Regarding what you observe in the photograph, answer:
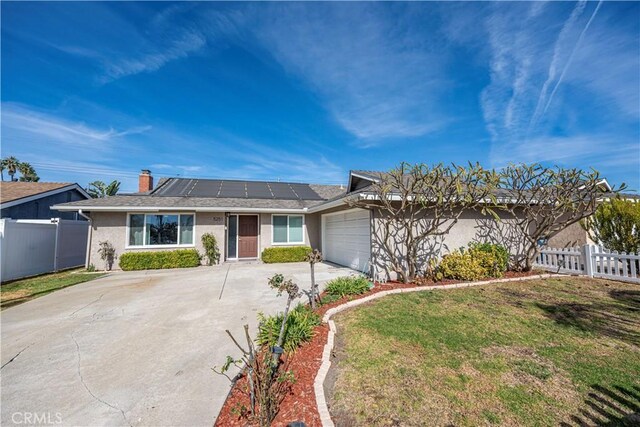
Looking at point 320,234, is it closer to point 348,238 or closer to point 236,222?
point 348,238

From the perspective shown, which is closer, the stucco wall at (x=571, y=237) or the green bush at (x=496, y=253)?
the green bush at (x=496, y=253)

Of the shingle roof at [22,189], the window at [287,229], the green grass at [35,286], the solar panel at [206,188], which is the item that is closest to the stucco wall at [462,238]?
the window at [287,229]

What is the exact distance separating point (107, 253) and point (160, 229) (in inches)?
87.9

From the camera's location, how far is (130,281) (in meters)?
9.53

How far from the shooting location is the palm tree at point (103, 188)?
1077 inches

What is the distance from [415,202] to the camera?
789cm

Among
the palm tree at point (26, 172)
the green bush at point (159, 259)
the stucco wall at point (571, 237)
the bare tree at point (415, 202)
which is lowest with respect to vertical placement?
the green bush at point (159, 259)

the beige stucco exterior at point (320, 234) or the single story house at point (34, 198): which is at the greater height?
the single story house at point (34, 198)

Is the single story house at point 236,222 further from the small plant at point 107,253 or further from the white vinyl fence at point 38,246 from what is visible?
the white vinyl fence at point 38,246

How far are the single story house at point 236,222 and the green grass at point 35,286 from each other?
1476 mm

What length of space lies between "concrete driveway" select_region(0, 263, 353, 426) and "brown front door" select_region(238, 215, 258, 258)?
5.95 m

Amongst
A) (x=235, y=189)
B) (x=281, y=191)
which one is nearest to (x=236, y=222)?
(x=235, y=189)

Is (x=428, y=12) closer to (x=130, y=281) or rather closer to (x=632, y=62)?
(x=632, y=62)

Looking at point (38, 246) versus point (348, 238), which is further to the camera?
point (38, 246)
